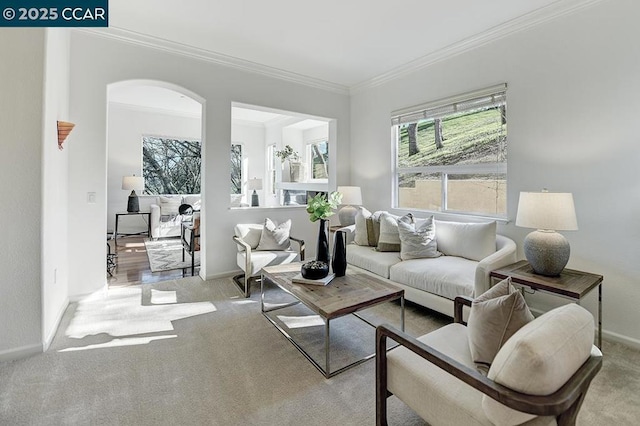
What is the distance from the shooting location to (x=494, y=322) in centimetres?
130

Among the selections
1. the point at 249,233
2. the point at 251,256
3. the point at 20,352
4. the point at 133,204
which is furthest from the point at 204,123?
the point at 133,204

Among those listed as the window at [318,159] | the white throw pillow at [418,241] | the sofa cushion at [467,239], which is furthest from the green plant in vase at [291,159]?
the sofa cushion at [467,239]

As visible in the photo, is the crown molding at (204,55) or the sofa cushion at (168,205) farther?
the sofa cushion at (168,205)

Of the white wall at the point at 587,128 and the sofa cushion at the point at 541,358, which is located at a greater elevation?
the white wall at the point at 587,128

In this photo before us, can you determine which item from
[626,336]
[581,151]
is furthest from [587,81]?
[626,336]

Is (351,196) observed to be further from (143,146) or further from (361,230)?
(143,146)

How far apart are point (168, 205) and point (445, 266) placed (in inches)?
244

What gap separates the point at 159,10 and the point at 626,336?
4.98 metres

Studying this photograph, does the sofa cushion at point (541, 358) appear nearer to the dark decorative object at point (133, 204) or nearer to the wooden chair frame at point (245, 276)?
the wooden chair frame at point (245, 276)

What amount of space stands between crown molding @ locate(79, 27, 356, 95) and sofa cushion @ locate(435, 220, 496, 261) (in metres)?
2.83

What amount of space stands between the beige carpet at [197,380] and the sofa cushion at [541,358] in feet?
1.22

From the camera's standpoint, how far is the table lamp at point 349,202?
4559 mm

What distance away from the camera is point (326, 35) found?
3383 millimetres

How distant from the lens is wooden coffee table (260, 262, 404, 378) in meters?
2.06
